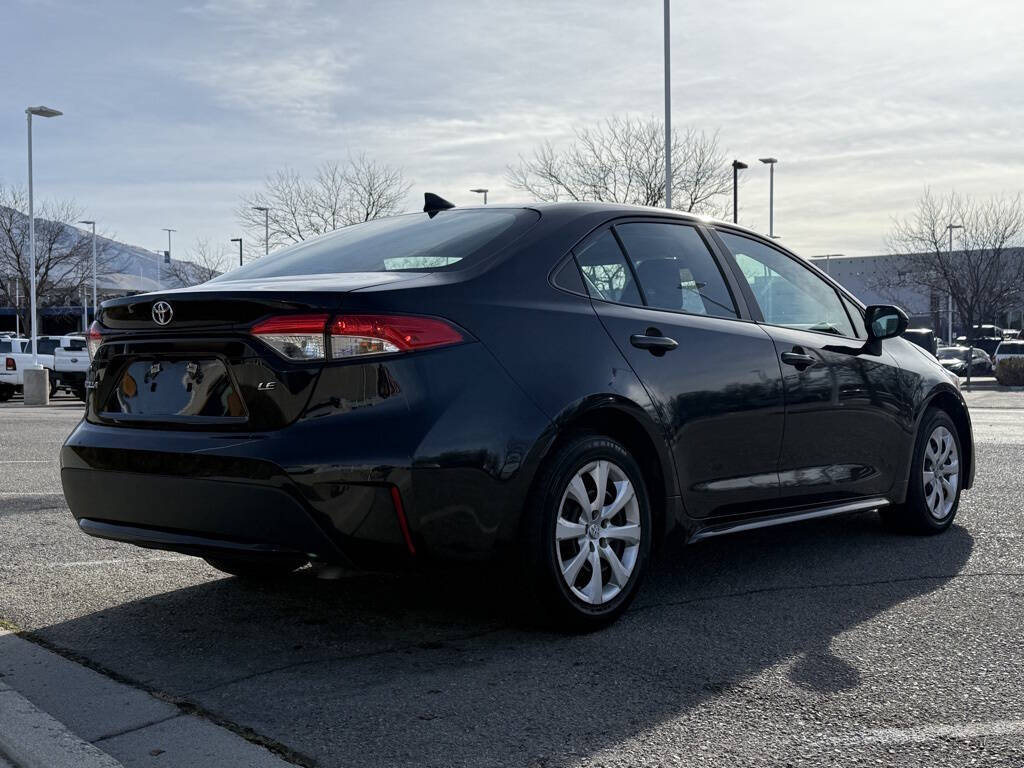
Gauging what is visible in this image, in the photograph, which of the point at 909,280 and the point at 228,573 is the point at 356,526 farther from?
the point at 909,280

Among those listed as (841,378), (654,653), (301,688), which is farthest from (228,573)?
(841,378)

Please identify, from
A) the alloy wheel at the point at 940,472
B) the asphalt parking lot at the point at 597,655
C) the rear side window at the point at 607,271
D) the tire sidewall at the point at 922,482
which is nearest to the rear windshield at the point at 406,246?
the rear side window at the point at 607,271

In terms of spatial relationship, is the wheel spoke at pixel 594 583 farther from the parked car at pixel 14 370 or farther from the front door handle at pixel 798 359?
the parked car at pixel 14 370

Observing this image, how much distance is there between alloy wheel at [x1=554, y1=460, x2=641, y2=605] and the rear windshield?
0.89 m

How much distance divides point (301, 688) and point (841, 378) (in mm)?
2973

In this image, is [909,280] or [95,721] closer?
[95,721]

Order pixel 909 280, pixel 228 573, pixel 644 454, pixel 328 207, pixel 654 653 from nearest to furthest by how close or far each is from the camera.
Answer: pixel 654 653
pixel 644 454
pixel 228 573
pixel 328 207
pixel 909 280

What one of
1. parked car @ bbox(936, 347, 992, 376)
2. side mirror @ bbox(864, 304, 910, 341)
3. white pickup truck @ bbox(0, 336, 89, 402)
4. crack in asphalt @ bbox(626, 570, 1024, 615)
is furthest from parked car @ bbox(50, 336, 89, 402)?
parked car @ bbox(936, 347, 992, 376)

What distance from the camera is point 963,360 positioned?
45.4m

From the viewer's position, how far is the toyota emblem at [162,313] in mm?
3994

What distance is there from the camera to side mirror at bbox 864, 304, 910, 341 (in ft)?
19.0

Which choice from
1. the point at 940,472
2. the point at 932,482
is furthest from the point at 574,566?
the point at 940,472

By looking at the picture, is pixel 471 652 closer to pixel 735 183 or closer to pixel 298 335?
pixel 298 335

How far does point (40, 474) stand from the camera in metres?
9.19
